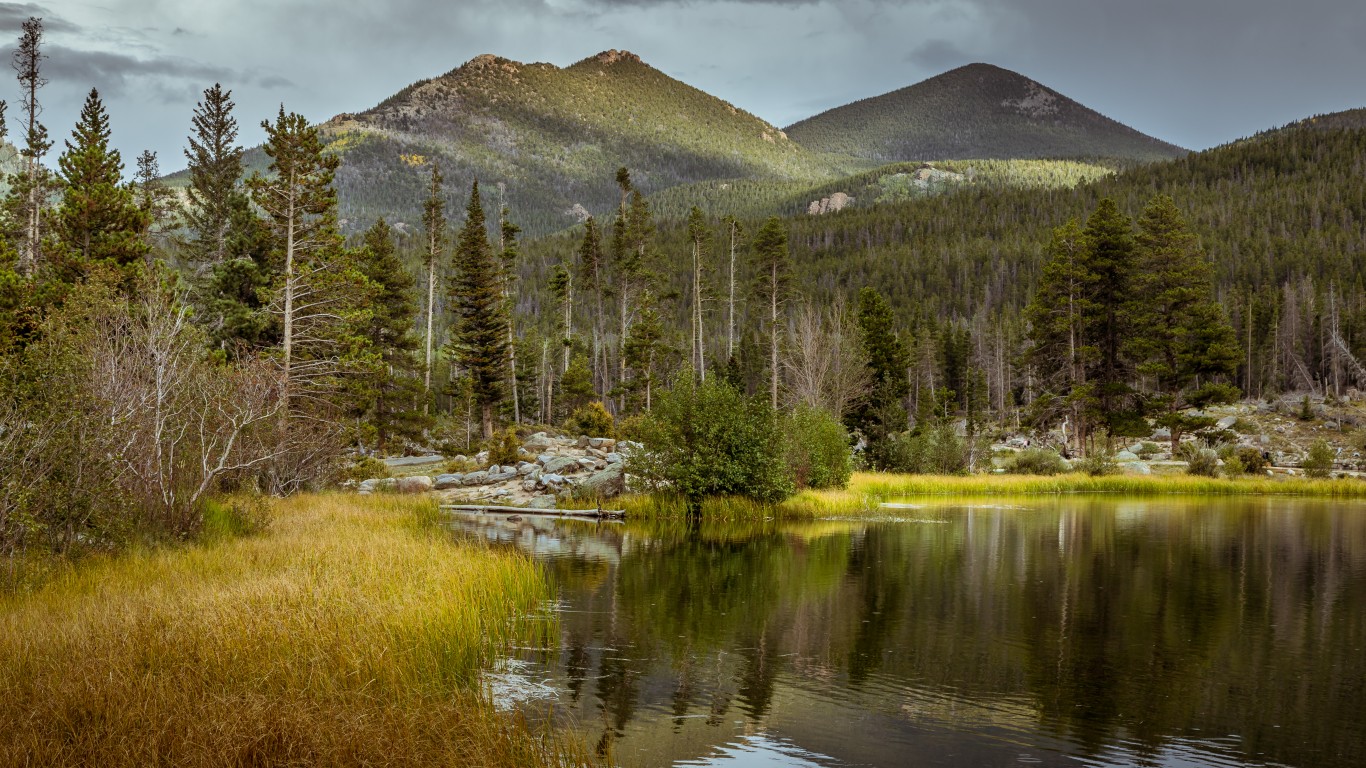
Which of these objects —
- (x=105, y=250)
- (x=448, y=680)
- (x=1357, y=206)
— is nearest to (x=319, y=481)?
(x=105, y=250)

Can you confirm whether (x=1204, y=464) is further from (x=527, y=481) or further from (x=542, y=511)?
(x=542, y=511)

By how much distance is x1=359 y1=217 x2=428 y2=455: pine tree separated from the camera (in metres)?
46.7

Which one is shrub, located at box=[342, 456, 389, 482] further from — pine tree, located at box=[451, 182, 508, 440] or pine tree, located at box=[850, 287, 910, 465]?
pine tree, located at box=[850, 287, 910, 465]

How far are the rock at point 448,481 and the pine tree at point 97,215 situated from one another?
1358 centimetres

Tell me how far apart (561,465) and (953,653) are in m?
26.8

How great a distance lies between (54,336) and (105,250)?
63.9ft

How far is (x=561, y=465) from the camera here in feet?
122

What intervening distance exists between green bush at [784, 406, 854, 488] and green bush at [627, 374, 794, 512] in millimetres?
3604

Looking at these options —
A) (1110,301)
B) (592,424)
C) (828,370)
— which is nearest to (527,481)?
(828,370)

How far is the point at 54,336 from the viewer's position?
14.0 meters

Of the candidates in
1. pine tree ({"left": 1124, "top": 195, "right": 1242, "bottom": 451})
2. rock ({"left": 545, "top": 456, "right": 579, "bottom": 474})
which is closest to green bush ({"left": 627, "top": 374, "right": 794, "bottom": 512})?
rock ({"left": 545, "top": 456, "right": 579, "bottom": 474})

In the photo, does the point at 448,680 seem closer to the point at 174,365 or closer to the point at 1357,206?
the point at 174,365

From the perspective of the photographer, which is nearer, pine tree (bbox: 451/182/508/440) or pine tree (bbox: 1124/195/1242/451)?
pine tree (bbox: 1124/195/1242/451)

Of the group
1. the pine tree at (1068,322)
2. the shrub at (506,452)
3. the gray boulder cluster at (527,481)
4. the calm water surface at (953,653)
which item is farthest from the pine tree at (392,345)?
the pine tree at (1068,322)
